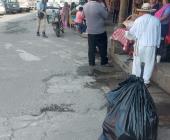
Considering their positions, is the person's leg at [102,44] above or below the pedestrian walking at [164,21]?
below

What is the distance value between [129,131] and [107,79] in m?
4.35

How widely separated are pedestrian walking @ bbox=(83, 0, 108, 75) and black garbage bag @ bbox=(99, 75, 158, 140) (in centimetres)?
482

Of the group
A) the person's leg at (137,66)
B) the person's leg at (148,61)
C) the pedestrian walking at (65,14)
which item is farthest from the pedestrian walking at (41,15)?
the person's leg at (148,61)

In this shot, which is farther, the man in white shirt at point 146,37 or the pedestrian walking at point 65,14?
the pedestrian walking at point 65,14

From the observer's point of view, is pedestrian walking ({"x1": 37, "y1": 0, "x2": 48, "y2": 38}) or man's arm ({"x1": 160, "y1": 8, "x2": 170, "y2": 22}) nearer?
man's arm ({"x1": 160, "y1": 8, "x2": 170, "y2": 22})

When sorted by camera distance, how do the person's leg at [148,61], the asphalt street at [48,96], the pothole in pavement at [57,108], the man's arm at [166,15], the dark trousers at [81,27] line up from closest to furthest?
the asphalt street at [48,96], the pothole in pavement at [57,108], the person's leg at [148,61], the man's arm at [166,15], the dark trousers at [81,27]

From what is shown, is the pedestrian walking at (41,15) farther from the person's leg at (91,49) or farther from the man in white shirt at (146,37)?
the man in white shirt at (146,37)

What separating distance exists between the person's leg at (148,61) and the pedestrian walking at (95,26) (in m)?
2.22

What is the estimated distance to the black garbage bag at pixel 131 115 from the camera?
4.75 metres

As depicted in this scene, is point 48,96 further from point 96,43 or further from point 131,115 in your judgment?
point 96,43

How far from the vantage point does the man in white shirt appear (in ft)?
24.6

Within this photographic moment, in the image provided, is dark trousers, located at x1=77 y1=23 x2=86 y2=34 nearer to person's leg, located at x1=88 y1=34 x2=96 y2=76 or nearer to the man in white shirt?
person's leg, located at x1=88 y1=34 x2=96 y2=76

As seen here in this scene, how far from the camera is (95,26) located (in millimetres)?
10273

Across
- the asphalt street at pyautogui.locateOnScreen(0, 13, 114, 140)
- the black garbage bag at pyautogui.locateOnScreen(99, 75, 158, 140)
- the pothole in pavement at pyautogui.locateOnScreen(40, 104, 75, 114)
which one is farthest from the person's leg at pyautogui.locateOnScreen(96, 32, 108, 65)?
the black garbage bag at pyautogui.locateOnScreen(99, 75, 158, 140)
